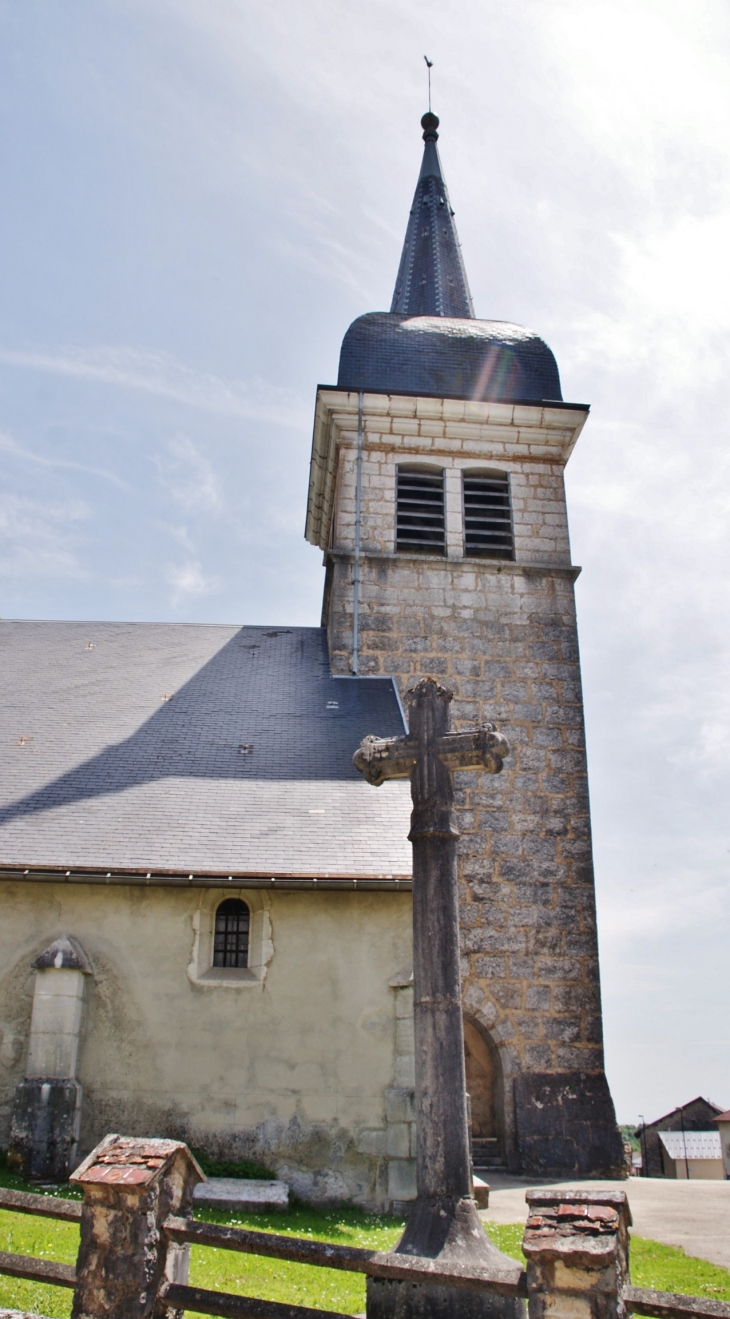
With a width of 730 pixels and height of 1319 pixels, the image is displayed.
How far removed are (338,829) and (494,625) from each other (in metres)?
5.20

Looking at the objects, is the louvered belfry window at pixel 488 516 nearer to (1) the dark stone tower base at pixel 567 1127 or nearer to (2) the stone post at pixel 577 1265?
(1) the dark stone tower base at pixel 567 1127

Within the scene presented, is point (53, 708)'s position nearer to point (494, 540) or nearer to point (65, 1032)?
point (65, 1032)

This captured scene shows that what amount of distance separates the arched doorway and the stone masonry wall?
0.21 m

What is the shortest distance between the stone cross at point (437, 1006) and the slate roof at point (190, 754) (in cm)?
311

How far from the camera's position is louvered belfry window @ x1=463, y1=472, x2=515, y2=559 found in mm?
14391

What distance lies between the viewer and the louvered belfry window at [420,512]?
1427cm

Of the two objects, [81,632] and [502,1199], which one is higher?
[81,632]

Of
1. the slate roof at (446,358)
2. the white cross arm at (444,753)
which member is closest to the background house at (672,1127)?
the slate roof at (446,358)

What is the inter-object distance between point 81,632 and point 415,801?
1039 cm

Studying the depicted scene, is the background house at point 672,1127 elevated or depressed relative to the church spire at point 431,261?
depressed

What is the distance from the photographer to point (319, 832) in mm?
9336

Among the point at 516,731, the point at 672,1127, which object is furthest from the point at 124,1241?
the point at 672,1127

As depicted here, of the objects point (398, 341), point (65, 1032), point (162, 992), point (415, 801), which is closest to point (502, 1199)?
point (162, 992)

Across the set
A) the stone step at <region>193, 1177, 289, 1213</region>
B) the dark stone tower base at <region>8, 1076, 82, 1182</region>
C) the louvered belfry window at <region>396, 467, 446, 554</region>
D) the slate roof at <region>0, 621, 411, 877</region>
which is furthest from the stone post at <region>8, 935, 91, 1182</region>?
the louvered belfry window at <region>396, 467, 446, 554</region>
